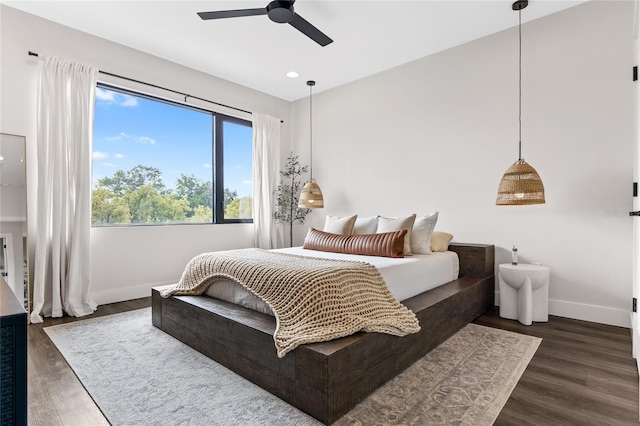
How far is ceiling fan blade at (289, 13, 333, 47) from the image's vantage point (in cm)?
261

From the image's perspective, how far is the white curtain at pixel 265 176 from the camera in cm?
500

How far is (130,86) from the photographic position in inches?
147

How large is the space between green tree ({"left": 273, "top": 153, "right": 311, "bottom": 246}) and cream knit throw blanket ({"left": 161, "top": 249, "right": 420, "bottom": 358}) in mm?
2835

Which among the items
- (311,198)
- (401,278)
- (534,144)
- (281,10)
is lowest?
(401,278)

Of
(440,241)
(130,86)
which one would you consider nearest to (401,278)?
(440,241)

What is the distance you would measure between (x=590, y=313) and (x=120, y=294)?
467 centimetres

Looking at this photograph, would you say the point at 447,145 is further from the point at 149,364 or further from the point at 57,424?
the point at 57,424

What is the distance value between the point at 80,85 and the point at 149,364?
9.33ft

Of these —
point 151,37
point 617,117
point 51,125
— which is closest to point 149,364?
point 51,125

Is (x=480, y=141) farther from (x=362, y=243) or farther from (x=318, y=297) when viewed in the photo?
(x=318, y=297)

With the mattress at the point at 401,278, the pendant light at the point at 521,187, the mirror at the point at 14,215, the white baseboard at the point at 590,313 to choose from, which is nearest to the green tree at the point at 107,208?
the mirror at the point at 14,215

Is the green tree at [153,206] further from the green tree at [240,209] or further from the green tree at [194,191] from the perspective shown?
the green tree at [240,209]

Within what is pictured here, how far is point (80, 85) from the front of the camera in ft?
10.9

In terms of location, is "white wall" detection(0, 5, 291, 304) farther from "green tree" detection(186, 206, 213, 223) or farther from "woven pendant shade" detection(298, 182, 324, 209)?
"woven pendant shade" detection(298, 182, 324, 209)
